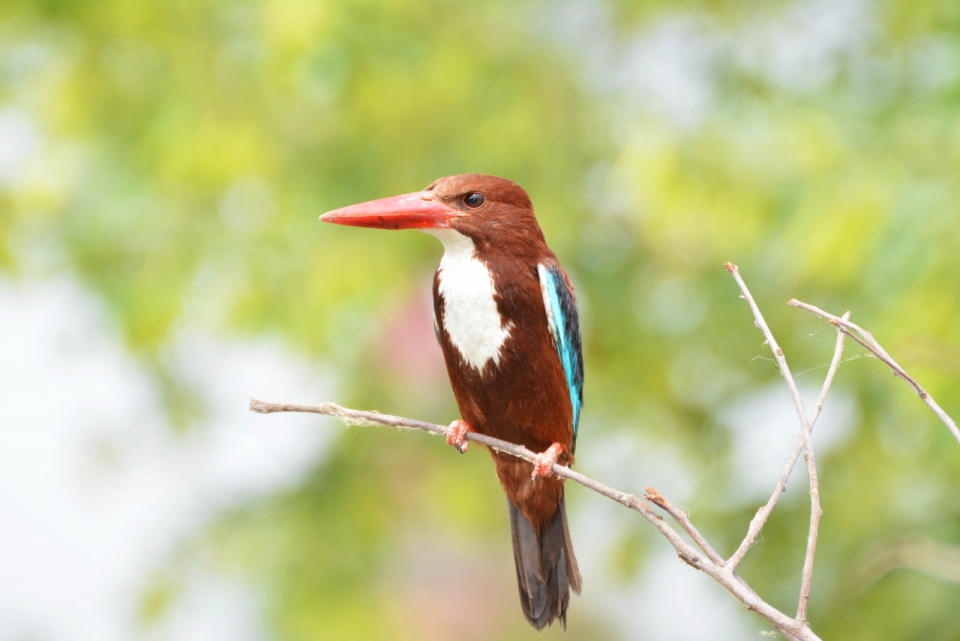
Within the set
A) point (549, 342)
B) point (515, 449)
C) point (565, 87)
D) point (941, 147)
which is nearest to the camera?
point (515, 449)

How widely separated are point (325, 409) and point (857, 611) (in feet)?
8.08

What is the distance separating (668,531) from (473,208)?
71cm

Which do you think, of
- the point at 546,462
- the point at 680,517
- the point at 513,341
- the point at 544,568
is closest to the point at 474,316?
the point at 513,341

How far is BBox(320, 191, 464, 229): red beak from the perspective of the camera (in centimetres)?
134

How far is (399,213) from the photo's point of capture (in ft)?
4.85

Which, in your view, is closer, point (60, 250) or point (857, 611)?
point (857, 611)

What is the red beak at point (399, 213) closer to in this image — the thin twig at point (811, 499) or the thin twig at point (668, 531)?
the thin twig at point (668, 531)

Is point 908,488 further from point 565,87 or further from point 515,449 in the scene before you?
point 515,449

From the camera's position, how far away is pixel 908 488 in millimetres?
3637

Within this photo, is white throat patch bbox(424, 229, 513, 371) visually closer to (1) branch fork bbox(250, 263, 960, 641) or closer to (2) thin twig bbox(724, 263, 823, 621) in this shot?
(1) branch fork bbox(250, 263, 960, 641)

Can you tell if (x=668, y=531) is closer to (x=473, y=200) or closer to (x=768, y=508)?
(x=768, y=508)

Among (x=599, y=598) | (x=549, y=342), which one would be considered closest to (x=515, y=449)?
(x=549, y=342)

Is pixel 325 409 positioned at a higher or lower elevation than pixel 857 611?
higher

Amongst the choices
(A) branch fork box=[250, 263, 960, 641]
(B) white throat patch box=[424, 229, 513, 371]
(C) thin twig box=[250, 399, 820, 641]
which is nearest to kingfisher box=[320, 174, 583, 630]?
(B) white throat patch box=[424, 229, 513, 371]
